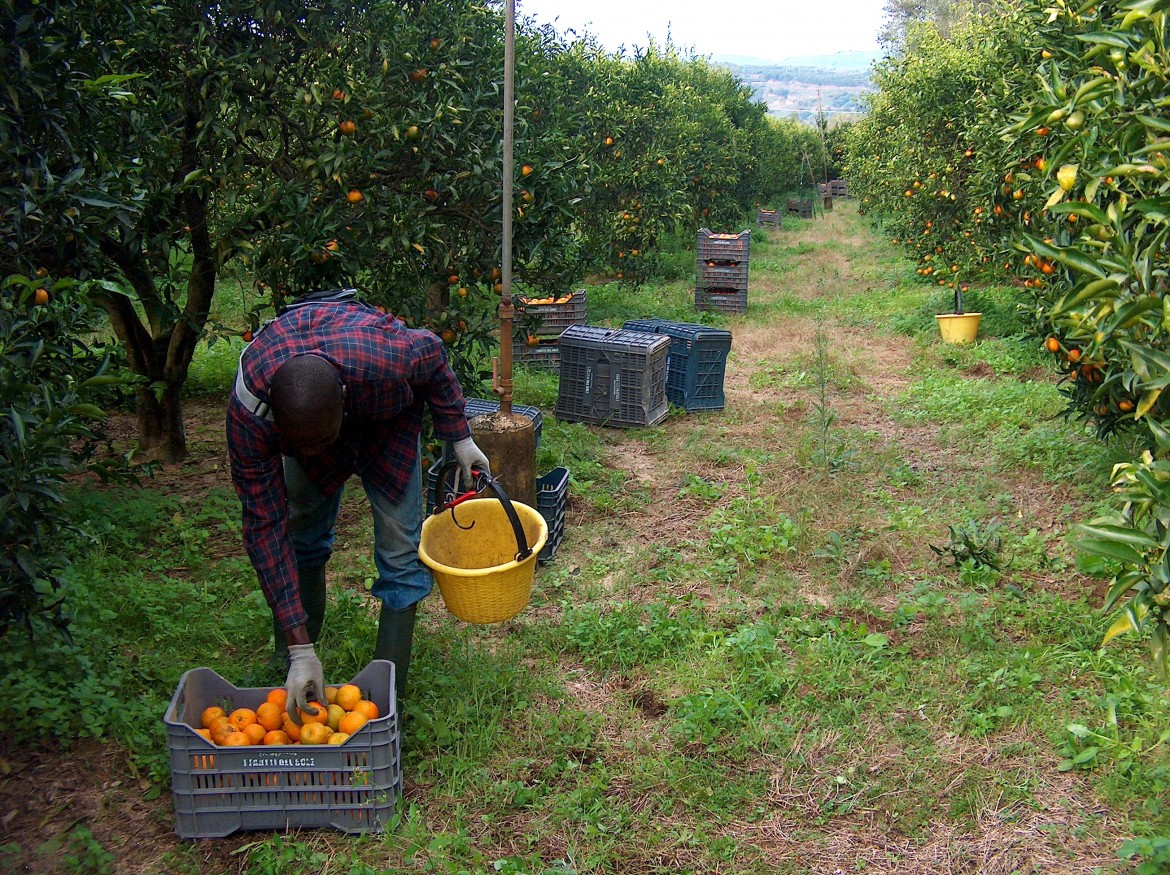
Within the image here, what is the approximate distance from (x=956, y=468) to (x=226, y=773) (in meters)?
4.95

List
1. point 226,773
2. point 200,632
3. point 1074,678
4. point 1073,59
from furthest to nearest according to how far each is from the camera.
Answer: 1. point 1073,59
2. point 200,632
3. point 1074,678
4. point 226,773

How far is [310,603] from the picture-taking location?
3.68 meters

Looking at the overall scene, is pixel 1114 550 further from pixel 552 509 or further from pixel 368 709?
pixel 552 509

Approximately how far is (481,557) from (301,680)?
1201 mm

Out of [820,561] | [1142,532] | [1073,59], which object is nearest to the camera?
[1142,532]

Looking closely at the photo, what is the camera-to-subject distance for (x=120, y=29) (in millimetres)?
4562

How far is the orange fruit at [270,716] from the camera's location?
9.71ft

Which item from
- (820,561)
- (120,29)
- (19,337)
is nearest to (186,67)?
(120,29)

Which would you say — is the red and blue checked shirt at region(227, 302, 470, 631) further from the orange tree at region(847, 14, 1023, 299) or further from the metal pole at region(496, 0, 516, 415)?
the orange tree at region(847, 14, 1023, 299)

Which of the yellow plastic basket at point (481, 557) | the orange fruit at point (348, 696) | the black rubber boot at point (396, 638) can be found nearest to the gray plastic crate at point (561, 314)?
the yellow plastic basket at point (481, 557)

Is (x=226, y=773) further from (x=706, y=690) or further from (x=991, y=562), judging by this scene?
(x=991, y=562)

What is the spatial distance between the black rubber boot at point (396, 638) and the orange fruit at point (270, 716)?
1.58 feet

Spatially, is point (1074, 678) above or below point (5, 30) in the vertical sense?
below

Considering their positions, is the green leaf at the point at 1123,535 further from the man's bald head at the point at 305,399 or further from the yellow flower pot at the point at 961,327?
the yellow flower pot at the point at 961,327
